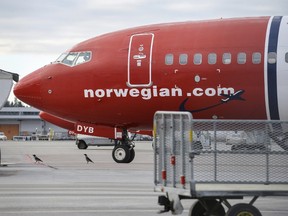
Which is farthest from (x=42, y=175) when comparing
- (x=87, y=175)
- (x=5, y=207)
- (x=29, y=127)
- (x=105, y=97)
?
(x=29, y=127)

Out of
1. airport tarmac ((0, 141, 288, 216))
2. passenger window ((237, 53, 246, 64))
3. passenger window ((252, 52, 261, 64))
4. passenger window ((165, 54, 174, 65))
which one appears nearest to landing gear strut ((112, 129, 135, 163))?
airport tarmac ((0, 141, 288, 216))

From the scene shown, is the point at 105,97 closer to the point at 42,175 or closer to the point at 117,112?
the point at 117,112

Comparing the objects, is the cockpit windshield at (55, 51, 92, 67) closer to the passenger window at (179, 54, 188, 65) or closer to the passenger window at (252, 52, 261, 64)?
the passenger window at (179, 54, 188, 65)

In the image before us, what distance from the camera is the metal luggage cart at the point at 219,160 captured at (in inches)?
477

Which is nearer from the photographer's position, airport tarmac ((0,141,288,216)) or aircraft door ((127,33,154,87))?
airport tarmac ((0,141,288,216))

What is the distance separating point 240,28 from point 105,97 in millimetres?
5314

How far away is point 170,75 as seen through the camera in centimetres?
2670

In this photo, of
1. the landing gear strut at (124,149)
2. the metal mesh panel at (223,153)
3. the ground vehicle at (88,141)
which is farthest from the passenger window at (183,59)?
the ground vehicle at (88,141)

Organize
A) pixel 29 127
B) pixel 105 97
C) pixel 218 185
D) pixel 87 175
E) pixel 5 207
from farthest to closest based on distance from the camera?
pixel 29 127, pixel 105 97, pixel 87 175, pixel 5 207, pixel 218 185

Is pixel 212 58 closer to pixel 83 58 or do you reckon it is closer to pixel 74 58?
pixel 83 58

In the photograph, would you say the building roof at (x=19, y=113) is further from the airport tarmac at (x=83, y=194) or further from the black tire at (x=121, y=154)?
the airport tarmac at (x=83, y=194)

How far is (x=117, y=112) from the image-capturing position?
28172 millimetres

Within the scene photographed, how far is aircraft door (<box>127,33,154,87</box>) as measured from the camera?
27016 mm

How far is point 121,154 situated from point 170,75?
5.18m
